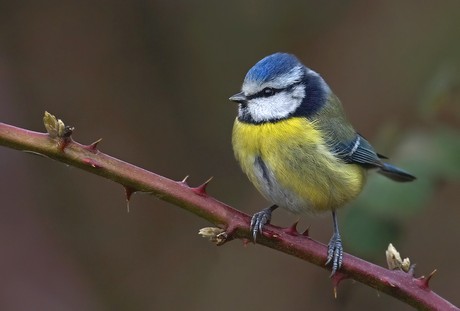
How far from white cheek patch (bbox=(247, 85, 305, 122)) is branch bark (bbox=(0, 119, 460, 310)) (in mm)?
1266

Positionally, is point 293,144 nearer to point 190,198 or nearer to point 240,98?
point 240,98

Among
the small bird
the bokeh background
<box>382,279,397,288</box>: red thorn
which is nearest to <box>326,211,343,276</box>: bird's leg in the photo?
the small bird

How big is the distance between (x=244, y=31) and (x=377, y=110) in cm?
131

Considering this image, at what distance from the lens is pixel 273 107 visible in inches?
148

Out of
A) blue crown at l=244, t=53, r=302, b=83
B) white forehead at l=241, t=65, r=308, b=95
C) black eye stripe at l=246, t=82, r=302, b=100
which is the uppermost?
blue crown at l=244, t=53, r=302, b=83

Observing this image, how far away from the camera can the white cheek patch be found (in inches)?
146

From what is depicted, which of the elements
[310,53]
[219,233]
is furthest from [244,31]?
[219,233]

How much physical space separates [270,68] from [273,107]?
0.65 ft

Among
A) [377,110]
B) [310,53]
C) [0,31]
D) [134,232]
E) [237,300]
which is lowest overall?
[237,300]

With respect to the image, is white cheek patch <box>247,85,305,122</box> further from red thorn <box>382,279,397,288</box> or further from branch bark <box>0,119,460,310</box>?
red thorn <box>382,279,397,288</box>

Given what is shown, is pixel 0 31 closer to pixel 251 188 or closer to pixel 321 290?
pixel 251 188

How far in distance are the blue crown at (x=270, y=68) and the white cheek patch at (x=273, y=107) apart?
0.34 ft

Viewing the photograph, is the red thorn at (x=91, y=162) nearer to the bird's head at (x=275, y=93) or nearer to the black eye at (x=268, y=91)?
the bird's head at (x=275, y=93)

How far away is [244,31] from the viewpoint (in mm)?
6223
